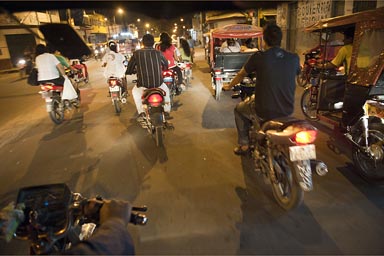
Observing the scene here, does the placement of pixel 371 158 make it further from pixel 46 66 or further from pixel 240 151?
pixel 46 66

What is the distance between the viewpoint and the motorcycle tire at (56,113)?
677 centimetres

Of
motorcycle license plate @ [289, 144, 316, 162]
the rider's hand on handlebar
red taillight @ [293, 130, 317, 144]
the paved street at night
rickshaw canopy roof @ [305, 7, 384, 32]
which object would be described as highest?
rickshaw canopy roof @ [305, 7, 384, 32]

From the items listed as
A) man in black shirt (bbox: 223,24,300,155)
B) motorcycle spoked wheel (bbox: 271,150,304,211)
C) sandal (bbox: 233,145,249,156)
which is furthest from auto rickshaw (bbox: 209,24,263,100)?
motorcycle spoked wheel (bbox: 271,150,304,211)

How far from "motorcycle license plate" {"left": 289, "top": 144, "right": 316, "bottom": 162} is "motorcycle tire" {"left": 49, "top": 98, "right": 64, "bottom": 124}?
581 centimetres

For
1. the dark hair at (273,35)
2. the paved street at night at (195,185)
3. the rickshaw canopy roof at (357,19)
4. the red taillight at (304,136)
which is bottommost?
the paved street at night at (195,185)

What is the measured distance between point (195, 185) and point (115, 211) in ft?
8.63

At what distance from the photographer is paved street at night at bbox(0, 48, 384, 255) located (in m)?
2.85

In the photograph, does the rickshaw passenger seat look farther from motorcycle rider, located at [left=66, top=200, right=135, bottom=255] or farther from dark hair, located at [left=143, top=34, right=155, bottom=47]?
motorcycle rider, located at [left=66, top=200, right=135, bottom=255]

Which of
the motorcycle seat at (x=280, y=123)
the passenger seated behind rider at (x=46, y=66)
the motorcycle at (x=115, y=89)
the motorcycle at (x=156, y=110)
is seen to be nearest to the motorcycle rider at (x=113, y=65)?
the motorcycle at (x=115, y=89)

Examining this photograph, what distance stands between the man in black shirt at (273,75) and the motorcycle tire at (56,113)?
494 cm

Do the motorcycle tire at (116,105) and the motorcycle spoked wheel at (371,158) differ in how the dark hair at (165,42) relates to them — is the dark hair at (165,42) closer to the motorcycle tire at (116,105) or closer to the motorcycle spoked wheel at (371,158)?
the motorcycle tire at (116,105)

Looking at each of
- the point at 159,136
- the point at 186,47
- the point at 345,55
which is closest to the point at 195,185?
the point at 159,136

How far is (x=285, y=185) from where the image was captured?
10.9ft

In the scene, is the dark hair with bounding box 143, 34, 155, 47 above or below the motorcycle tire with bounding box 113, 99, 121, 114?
above
